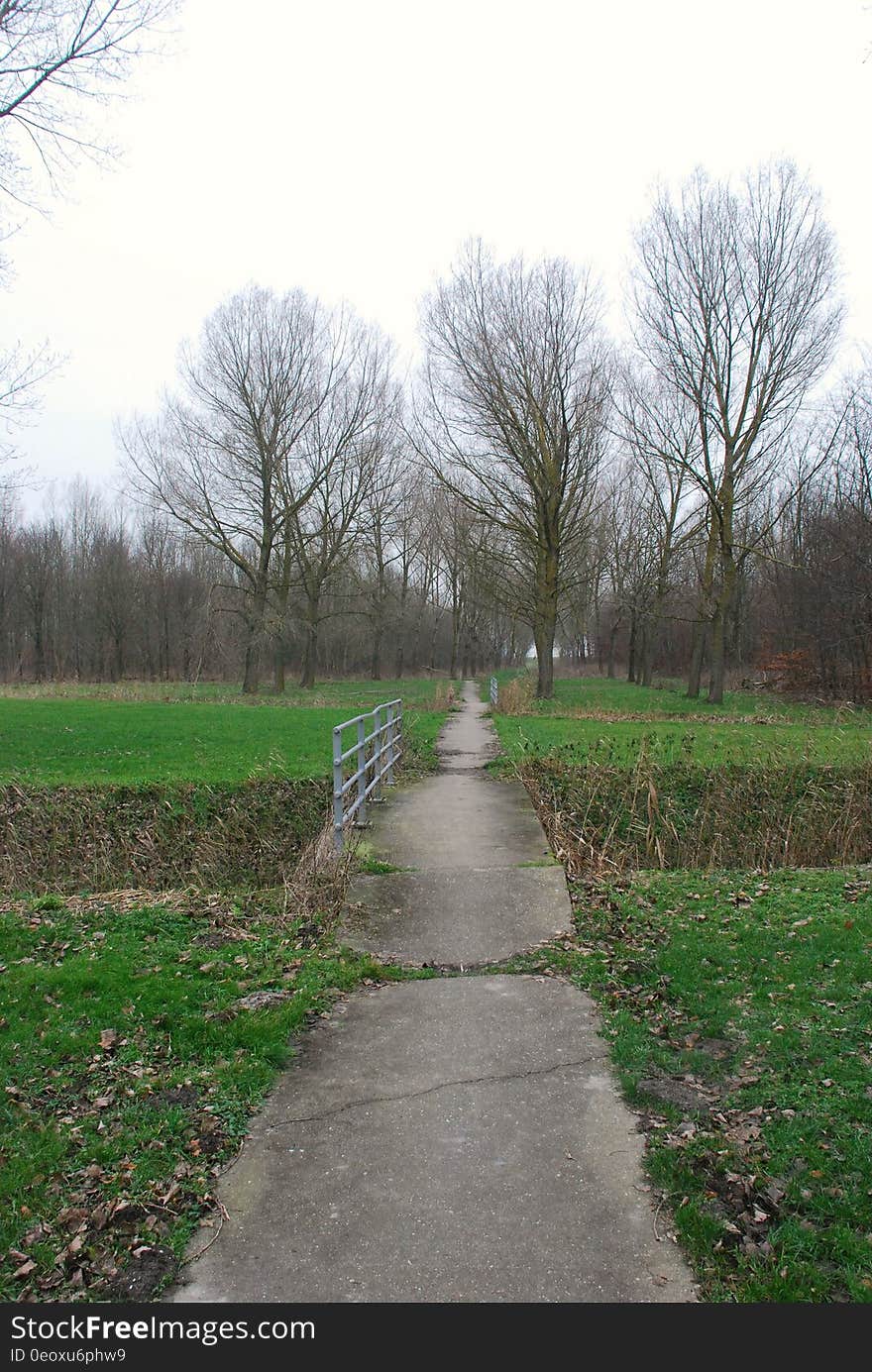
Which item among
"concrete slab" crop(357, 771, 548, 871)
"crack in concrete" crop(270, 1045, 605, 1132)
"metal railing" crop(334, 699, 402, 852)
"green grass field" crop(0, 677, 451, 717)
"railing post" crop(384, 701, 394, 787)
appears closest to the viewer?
"crack in concrete" crop(270, 1045, 605, 1132)

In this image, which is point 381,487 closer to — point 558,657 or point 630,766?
point 630,766

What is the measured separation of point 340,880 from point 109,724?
13458 mm

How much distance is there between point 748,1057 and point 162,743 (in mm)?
13799

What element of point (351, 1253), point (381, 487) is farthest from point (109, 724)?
point (381, 487)

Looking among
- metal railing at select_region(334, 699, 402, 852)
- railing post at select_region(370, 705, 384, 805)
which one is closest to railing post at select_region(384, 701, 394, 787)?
metal railing at select_region(334, 699, 402, 852)

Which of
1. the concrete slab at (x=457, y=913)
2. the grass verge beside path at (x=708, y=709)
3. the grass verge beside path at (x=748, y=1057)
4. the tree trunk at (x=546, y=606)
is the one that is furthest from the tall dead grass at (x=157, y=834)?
the tree trunk at (x=546, y=606)

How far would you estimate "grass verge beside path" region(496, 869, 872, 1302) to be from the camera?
307 centimetres

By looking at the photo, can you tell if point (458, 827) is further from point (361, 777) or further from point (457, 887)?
point (457, 887)

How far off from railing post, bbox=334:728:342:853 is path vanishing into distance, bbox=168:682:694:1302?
166cm

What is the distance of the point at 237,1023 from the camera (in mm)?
5121

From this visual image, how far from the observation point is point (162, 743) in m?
16.3

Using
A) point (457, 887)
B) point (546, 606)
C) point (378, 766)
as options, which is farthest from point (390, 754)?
point (546, 606)

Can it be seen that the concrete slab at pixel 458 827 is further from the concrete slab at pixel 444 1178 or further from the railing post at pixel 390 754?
the concrete slab at pixel 444 1178

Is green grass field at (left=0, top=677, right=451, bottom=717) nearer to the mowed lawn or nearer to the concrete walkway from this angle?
the mowed lawn
